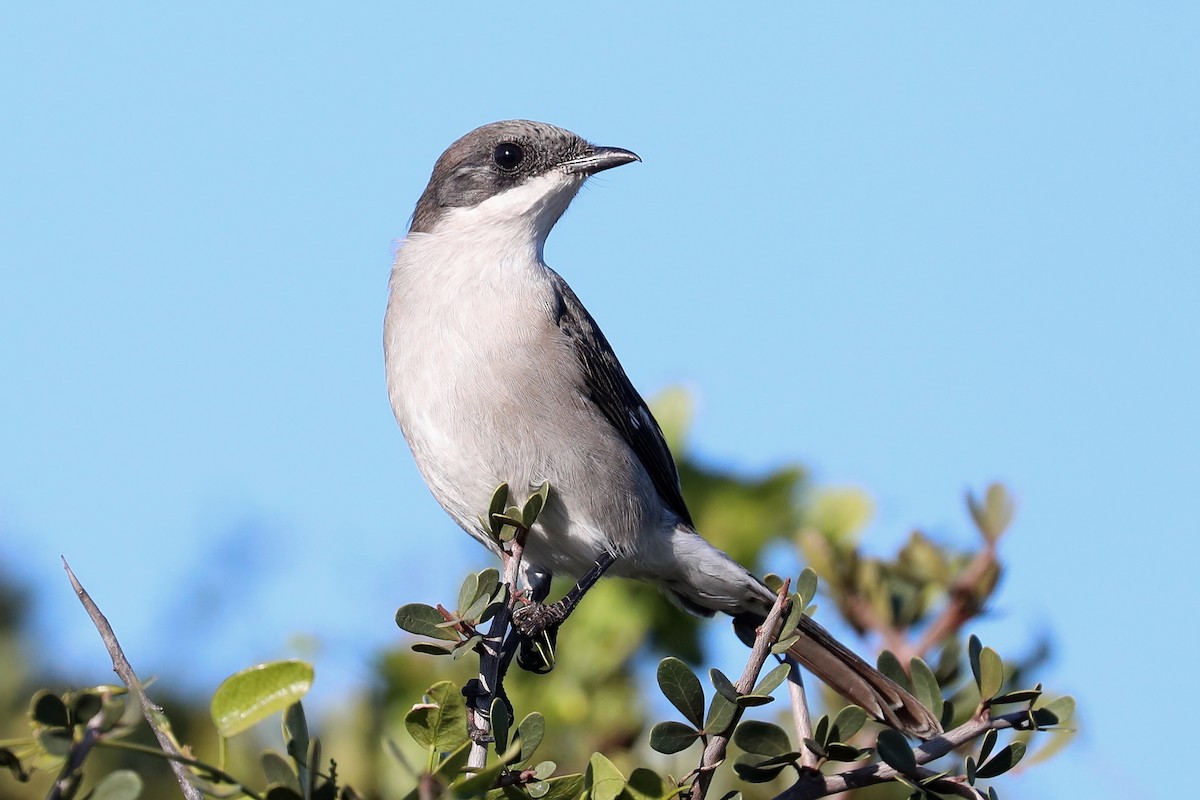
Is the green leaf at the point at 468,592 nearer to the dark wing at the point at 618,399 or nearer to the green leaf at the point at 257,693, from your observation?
the green leaf at the point at 257,693

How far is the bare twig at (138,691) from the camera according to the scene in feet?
5.65

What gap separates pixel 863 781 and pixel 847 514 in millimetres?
2153

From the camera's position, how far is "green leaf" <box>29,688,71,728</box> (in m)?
1.63

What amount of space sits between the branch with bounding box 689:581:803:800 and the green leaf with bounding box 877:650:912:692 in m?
0.23

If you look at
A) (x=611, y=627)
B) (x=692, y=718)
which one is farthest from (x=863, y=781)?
(x=611, y=627)

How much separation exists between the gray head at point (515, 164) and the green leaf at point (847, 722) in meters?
3.31

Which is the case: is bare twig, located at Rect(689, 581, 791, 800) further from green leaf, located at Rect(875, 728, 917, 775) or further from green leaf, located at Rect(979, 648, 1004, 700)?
green leaf, located at Rect(979, 648, 1004, 700)

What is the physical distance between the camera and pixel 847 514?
14.8 feet

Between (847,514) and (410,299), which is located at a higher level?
(410,299)

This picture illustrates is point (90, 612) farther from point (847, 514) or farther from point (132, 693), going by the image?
point (847, 514)

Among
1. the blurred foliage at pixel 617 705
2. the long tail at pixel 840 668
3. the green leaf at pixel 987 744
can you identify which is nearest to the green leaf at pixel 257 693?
the blurred foliage at pixel 617 705

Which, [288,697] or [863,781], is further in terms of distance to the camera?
[863,781]

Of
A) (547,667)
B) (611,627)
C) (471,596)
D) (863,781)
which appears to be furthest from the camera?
(611,627)

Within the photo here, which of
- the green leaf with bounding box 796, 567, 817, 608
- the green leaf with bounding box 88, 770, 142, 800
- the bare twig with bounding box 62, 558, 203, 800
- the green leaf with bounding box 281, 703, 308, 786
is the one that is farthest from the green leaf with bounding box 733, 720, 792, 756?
the green leaf with bounding box 88, 770, 142, 800
